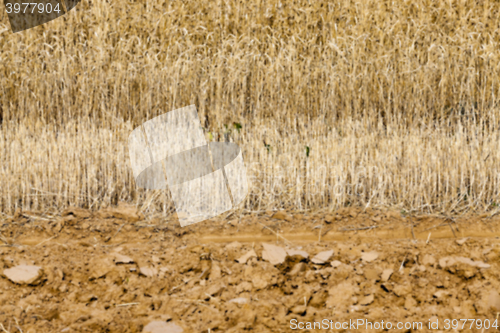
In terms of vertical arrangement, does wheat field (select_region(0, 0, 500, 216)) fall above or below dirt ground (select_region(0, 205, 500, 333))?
above

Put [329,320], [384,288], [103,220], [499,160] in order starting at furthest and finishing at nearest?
[499,160]
[103,220]
[384,288]
[329,320]

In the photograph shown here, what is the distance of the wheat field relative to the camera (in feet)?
13.1

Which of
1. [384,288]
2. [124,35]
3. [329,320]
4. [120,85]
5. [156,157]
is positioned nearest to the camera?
[329,320]

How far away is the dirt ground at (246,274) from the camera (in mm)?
2490

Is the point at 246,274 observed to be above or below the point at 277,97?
below

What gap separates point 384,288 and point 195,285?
1.10 m

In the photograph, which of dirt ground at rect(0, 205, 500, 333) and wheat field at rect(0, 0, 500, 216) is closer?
dirt ground at rect(0, 205, 500, 333)

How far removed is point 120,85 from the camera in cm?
576

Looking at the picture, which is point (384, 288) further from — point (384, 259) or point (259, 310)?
point (259, 310)

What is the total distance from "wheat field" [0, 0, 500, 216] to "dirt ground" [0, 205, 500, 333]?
34 cm

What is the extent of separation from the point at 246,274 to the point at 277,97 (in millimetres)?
3036

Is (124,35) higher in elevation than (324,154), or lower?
higher

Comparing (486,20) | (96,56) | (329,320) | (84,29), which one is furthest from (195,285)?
(486,20)

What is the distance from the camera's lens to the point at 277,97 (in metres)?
5.51
